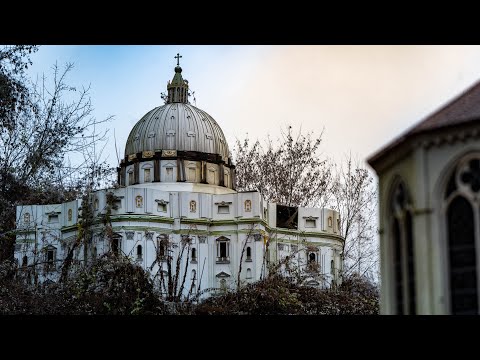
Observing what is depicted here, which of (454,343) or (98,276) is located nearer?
(454,343)

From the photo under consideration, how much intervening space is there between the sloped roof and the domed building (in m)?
5.65

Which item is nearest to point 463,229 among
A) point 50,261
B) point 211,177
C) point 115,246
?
point 50,261

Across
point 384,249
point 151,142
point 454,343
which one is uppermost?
point 151,142

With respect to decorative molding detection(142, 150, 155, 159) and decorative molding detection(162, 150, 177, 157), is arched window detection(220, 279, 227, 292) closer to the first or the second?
decorative molding detection(142, 150, 155, 159)

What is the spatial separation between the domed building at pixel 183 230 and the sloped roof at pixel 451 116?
5651 millimetres

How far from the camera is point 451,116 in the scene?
21.9 ft

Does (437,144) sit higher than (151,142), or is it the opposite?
(151,142)

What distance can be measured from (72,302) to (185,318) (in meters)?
5.05

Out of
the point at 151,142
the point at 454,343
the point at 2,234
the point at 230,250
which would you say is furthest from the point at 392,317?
the point at 151,142

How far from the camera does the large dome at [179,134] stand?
16062mm

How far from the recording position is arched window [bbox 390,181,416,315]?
6719 mm

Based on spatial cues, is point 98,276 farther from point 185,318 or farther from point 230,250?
point 185,318

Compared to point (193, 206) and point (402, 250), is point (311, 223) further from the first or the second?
point (402, 250)

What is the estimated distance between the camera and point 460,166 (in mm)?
6543
